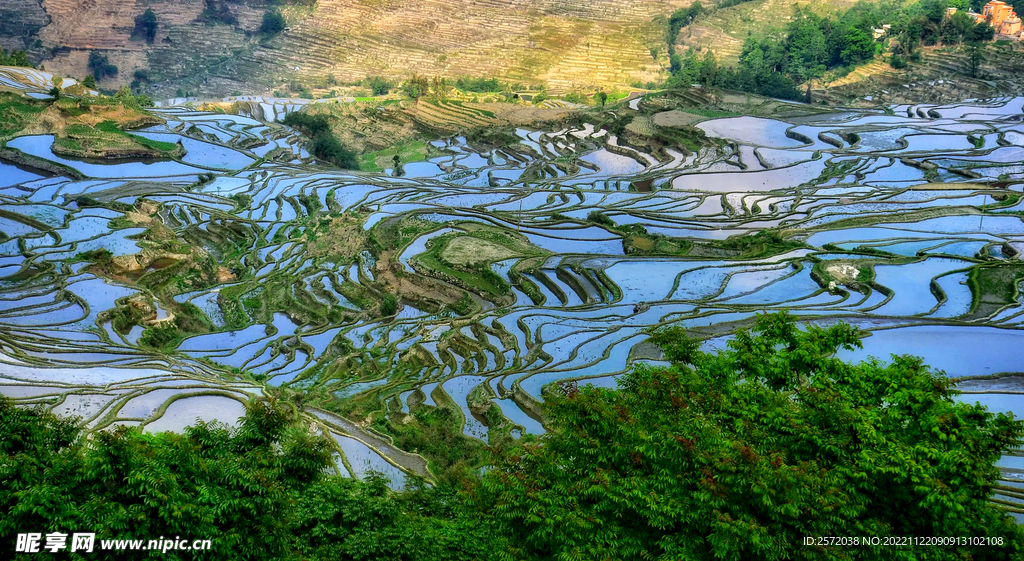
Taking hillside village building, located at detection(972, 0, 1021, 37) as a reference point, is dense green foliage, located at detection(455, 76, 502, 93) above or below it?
below

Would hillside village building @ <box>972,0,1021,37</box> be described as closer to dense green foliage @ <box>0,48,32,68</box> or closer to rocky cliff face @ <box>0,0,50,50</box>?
dense green foliage @ <box>0,48,32,68</box>

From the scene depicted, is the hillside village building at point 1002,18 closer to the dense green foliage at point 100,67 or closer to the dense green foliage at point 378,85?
the dense green foliage at point 378,85

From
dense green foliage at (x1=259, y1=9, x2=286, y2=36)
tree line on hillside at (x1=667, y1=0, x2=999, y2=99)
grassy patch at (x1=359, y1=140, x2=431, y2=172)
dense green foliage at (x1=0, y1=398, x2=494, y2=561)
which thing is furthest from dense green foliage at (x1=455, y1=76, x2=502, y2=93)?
dense green foliage at (x1=0, y1=398, x2=494, y2=561)

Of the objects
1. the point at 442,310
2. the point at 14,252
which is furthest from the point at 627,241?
the point at 14,252

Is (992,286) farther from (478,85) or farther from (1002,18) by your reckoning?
(1002,18)

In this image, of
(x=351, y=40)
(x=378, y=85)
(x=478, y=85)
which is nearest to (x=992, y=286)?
(x=478, y=85)
